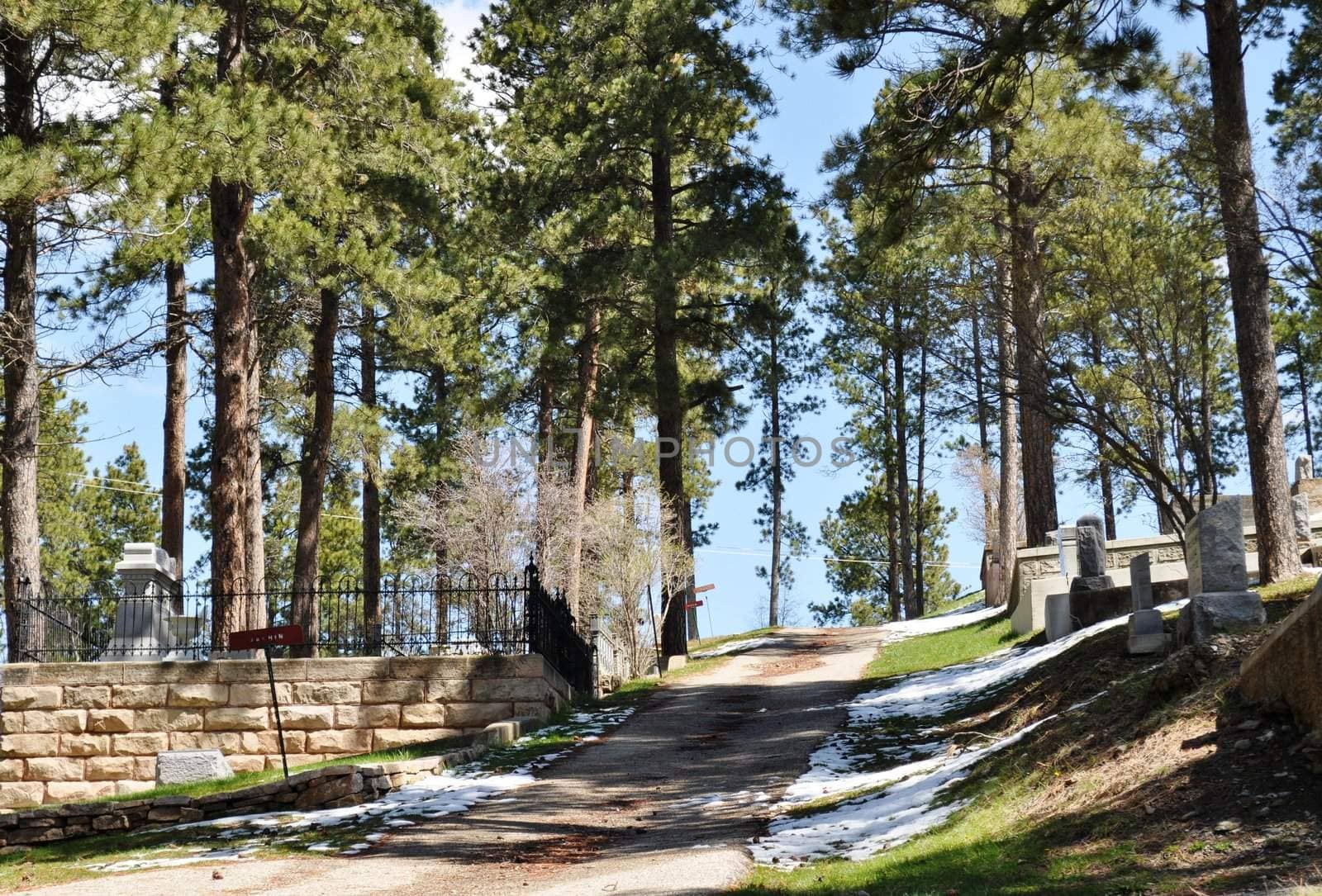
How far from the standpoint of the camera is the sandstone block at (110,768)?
1497cm

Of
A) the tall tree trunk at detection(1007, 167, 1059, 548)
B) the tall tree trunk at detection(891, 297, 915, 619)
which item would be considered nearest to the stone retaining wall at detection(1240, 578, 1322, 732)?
the tall tree trunk at detection(1007, 167, 1059, 548)

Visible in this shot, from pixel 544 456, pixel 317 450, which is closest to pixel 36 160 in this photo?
pixel 317 450

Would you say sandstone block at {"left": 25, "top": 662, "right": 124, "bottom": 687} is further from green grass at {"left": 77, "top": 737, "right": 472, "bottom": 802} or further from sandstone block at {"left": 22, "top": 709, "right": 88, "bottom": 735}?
green grass at {"left": 77, "top": 737, "right": 472, "bottom": 802}

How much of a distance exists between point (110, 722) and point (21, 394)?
14.5 feet

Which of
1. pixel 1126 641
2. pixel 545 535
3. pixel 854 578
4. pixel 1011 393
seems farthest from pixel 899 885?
pixel 854 578

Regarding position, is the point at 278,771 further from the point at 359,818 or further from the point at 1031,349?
the point at 1031,349

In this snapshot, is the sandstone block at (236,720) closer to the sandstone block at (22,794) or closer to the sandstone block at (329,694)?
the sandstone block at (329,694)

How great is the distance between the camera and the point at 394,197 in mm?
20562

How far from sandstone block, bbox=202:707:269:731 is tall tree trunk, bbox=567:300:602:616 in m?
12.2

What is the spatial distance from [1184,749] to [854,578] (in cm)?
4335

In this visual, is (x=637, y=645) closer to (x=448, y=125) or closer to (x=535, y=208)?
(x=535, y=208)

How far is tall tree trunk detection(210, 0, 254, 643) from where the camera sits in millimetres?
15953

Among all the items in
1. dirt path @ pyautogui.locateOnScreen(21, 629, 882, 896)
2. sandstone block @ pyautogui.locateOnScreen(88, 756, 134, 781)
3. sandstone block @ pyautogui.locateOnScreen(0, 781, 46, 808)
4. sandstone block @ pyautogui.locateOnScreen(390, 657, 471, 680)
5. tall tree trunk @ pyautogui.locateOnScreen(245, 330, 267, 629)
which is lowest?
sandstone block @ pyautogui.locateOnScreen(0, 781, 46, 808)

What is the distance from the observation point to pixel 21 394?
53.9ft
